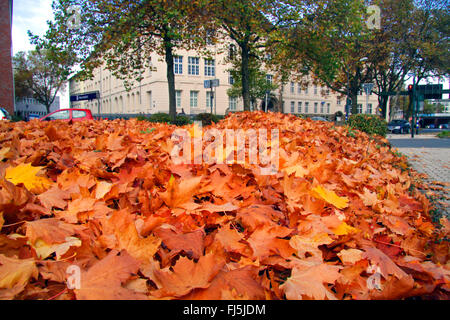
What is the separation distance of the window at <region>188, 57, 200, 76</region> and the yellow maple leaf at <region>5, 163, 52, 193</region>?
44297mm

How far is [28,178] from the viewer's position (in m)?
1.30

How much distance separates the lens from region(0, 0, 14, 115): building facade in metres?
25.1

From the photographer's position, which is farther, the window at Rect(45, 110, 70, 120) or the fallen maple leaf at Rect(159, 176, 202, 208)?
the window at Rect(45, 110, 70, 120)

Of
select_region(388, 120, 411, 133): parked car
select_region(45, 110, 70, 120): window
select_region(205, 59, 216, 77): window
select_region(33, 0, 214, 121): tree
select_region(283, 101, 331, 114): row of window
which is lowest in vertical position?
select_region(388, 120, 411, 133): parked car

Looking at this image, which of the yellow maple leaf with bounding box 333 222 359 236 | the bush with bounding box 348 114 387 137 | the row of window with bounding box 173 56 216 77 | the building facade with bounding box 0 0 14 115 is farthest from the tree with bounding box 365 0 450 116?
the yellow maple leaf with bounding box 333 222 359 236

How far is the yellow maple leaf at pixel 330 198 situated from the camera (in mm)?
1305

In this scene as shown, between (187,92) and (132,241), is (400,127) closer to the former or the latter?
(187,92)

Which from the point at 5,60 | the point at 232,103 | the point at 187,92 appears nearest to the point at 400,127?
the point at 232,103

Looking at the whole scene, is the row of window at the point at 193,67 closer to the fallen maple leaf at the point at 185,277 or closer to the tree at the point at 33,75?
the tree at the point at 33,75

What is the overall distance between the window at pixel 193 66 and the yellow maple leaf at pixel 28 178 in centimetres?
4430

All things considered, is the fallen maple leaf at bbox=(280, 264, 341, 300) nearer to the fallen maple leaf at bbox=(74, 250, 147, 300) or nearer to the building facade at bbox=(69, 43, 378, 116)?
the fallen maple leaf at bbox=(74, 250, 147, 300)

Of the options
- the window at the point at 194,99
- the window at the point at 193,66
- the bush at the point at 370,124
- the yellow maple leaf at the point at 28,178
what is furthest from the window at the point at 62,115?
the window at the point at 193,66

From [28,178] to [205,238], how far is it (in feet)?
2.80
